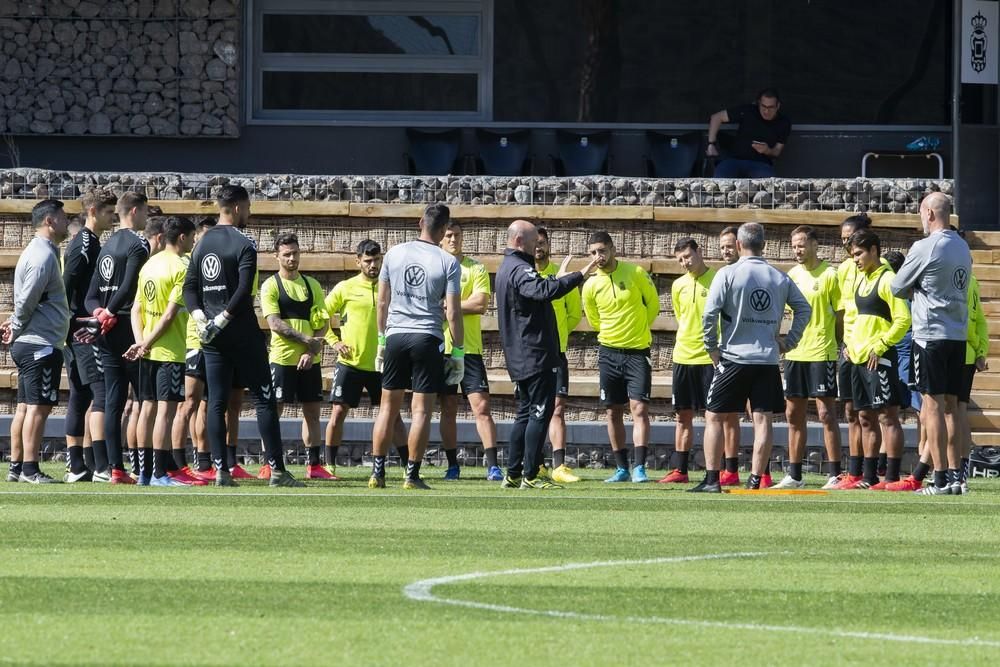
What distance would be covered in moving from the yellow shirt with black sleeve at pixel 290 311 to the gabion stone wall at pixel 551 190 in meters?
3.22

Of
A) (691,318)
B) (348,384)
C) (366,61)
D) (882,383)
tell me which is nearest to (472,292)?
(348,384)

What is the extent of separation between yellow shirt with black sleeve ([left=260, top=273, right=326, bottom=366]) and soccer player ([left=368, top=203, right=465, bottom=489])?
7.69 feet

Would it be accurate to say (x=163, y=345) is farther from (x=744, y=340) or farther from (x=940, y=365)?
(x=940, y=365)

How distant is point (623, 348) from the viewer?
1509cm

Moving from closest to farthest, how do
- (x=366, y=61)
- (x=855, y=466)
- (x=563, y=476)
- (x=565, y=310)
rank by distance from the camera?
(x=855, y=466) → (x=563, y=476) → (x=565, y=310) → (x=366, y=61)

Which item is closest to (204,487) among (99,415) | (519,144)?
(99,415)

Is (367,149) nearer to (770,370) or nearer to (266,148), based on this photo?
(266,148)

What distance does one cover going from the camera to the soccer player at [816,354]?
14305 millimetres

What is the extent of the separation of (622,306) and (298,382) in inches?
112

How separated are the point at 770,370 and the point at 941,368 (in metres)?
1.21

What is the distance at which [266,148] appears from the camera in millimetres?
21984

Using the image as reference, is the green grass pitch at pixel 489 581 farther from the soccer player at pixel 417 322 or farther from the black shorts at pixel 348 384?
the black shorts at pixel 348 384

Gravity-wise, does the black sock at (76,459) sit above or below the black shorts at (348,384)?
below

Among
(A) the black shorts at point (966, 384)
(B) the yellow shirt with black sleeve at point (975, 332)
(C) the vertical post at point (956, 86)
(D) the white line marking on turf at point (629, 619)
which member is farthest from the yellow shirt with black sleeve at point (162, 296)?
(C) the vertical post at point (956, 86)
